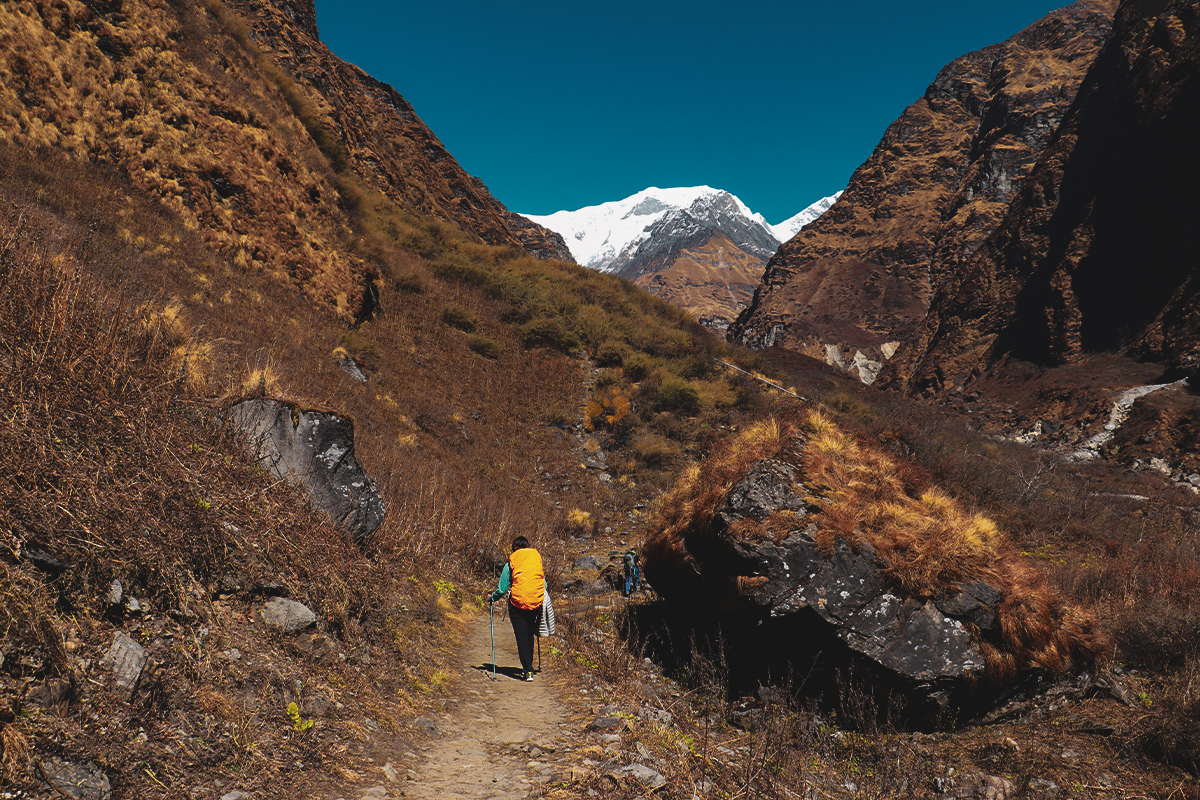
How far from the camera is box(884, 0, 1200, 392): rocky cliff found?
107 feet

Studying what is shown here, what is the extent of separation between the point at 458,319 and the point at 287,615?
19.0 metres

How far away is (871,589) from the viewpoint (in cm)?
503

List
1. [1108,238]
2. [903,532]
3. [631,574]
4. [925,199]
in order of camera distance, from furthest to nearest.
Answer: [925,199]
[1108,238]
[631,574]
[903,532]

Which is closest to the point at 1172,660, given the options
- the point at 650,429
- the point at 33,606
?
the point at 33,606

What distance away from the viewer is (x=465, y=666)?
235 inches

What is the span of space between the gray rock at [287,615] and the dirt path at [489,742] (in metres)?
1.36

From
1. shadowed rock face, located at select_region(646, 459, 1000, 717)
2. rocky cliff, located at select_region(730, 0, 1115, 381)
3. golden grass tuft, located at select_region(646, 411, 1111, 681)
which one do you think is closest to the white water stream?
golden grass tuft, located at select_region(646, 411, 1111, 681)

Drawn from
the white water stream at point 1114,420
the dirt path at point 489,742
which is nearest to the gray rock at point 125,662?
the dirt path at point 489,742

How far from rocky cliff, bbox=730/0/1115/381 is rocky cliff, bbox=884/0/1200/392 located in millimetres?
17688

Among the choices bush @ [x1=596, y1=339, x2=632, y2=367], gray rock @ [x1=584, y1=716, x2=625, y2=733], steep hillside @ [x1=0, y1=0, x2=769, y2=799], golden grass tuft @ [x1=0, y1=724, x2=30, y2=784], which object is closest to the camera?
golden grass tuft @ [x1=0, y1=724, x2=30, y2=784]

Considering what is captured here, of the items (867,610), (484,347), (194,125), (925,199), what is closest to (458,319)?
(484,347)

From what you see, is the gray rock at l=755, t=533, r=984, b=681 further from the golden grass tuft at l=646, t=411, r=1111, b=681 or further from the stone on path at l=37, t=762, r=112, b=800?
the stone on path at l=37, t=762, r=112, b=800

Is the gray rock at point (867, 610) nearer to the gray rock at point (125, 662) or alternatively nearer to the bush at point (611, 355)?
the gray rock at point (125, 662)

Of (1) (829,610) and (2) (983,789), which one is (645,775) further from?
(2) (983,789)
